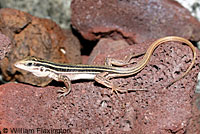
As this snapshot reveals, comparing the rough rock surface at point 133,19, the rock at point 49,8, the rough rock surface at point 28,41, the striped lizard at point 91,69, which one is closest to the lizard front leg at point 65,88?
the striped lizard at point 91,69

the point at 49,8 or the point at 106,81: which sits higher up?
the point at 49,8

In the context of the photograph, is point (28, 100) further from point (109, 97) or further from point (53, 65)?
point (109, 97)

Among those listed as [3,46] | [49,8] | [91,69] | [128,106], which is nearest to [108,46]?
[91,69]

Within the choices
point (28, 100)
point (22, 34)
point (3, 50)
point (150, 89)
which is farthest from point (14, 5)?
point (150, 89)

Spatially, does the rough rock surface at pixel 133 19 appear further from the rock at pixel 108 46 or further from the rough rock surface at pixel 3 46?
the rough rock surface at pixel 3 46

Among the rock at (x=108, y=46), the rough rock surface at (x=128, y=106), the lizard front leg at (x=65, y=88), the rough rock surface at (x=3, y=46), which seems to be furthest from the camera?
the rock at (x=108, y=46)

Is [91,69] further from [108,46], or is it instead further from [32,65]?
[108,46]
